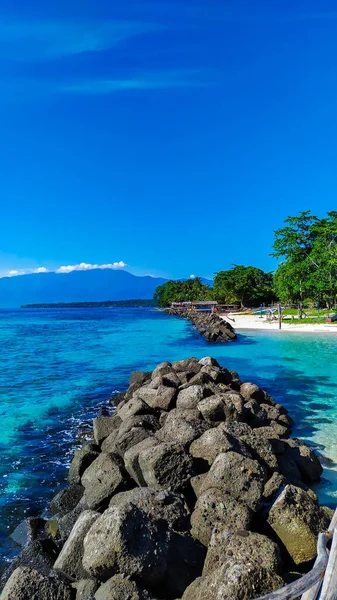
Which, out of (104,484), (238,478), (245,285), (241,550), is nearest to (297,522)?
(238,478)

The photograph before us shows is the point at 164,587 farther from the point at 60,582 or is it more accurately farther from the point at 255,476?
the point at 255,476

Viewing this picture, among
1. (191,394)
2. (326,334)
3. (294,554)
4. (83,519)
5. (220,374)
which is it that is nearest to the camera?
(294,554)

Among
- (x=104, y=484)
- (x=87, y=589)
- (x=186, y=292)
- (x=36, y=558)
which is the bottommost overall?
(x=36, y=558)

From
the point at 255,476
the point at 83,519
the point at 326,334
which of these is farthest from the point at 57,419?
the point at 326,334

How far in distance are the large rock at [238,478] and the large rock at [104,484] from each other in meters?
1.42

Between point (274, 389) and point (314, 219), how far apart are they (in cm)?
3867

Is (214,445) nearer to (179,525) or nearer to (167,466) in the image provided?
(167,466)

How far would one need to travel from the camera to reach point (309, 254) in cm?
4800

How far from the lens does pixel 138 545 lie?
410 cm

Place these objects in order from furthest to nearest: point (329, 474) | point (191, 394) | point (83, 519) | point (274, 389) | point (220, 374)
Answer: point (274, 389), point (220, 374), point (191, 394), point (329, 474), point (83, 519)

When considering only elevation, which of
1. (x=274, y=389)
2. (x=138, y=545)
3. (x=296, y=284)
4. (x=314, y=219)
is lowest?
(x=274, y=389)

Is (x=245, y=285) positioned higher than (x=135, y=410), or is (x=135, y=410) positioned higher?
(x=245, y=285)

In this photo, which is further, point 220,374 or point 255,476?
point 220,374

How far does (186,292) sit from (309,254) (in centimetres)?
7376
